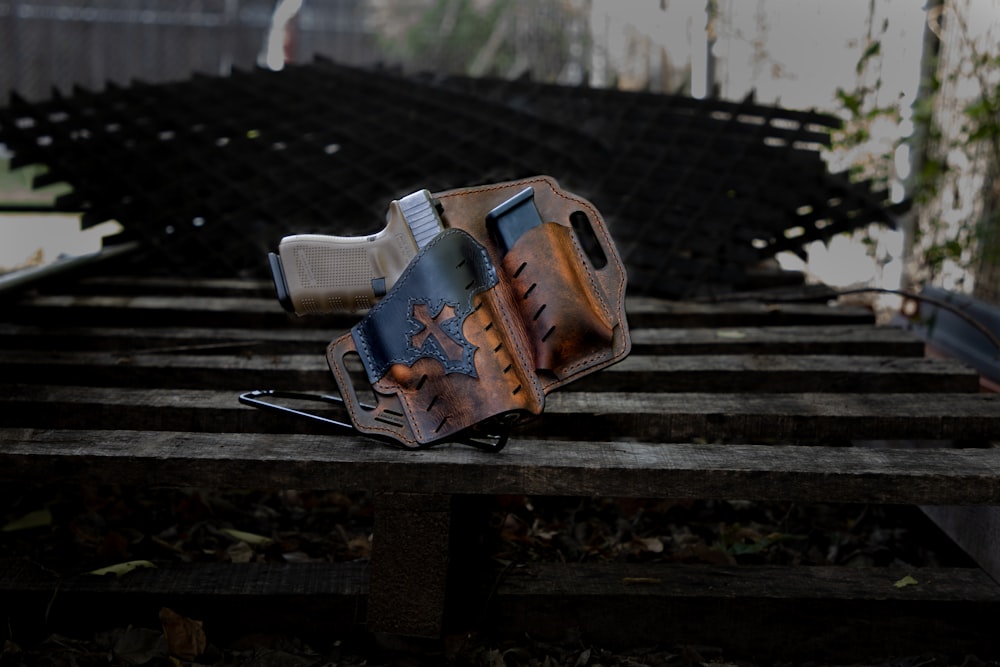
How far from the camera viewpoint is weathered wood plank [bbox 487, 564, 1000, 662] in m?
1.93

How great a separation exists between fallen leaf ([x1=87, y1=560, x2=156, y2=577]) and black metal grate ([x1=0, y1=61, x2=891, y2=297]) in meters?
1.83

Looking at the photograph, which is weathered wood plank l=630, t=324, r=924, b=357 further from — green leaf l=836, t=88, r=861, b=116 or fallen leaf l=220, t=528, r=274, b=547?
green leaf l=836, t=88, r=861, b=116

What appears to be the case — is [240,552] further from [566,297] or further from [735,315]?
[735,315]

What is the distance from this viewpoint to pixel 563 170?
4.34m

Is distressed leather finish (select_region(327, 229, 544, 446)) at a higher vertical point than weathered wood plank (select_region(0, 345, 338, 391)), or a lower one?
higher

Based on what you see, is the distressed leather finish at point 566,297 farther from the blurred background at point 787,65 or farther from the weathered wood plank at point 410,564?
the blurred background at point 787,65

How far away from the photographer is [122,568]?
2.03 m

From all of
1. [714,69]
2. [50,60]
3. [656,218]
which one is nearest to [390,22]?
[50,60]

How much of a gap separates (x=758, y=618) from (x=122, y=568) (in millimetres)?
1288

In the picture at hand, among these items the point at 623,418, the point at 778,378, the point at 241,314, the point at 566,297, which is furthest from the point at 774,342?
the point at 241,314

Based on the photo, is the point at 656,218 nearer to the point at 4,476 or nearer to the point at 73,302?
the point at 73,302

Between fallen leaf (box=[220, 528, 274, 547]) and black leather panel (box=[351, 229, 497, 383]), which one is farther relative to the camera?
fallen leaf (box=[220, 528, 274, 547])

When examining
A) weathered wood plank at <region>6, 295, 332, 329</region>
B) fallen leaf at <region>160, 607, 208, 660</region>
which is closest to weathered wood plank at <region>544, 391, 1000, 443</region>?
fallen leaf at <region>160, 607, 208, 660</region>

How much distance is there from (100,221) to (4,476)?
2.30m
